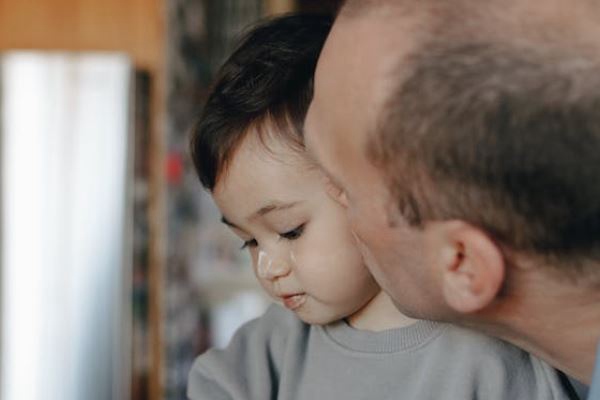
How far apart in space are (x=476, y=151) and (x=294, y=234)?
31cm

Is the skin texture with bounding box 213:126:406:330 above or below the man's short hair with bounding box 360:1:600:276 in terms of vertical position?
below

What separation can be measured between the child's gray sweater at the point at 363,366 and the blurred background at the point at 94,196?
2.12 meters

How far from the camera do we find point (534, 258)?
27.3 inches

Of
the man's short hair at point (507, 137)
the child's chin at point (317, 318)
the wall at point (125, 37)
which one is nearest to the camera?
the man's short hair at point (507, 137)

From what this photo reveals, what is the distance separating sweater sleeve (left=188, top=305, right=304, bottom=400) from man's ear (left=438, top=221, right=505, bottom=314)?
0.97ft

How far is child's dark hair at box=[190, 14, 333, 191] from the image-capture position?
2.95 feet

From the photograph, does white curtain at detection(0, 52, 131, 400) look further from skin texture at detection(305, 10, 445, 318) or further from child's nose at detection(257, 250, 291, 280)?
skin texture at detection(305, 10, 445, 318)

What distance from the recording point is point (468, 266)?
2.33 feet

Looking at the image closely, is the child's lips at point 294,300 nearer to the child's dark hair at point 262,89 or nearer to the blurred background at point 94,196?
A: the child's dark hair at point 262,89

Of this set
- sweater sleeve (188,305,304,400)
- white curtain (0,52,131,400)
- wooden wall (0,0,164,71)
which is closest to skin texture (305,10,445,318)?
sweater sleeve (188,305,304,400)

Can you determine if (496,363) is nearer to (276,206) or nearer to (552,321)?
(552,321)

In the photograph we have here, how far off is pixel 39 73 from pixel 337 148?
8.65ft

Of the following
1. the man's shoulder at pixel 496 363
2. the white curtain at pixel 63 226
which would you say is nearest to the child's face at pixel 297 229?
the man's shoulder at pixel 496 363

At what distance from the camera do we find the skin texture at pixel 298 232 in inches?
35.7
